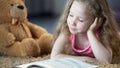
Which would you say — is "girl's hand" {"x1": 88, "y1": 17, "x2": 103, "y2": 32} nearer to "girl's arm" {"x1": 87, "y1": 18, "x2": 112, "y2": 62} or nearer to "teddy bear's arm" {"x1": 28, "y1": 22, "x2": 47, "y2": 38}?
"girl's arm" {"x1": 87, "y1": 18, "x2": 112, "y2": 62}

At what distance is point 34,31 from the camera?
1353mm

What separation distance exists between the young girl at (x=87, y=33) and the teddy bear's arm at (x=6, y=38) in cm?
20

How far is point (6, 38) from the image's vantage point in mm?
1204

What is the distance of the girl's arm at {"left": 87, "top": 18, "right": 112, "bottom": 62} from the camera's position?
1006mm

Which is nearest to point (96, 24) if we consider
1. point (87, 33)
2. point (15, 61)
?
point (87, 33)

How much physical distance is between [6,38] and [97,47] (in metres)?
0.41

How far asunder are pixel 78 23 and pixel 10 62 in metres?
0.29

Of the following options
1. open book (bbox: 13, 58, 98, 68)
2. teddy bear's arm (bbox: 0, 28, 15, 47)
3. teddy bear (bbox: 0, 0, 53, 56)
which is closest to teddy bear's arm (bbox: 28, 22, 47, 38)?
teddy bear (bbox: 0, 0, 53, 56)

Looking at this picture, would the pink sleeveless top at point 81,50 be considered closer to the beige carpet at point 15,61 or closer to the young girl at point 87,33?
the young girl at point 87,33

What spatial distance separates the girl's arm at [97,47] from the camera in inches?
39.6

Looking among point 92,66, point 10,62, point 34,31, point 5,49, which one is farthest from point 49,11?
point 92,66

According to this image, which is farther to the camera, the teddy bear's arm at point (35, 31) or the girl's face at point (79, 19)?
the teddy bear's arm at point (35, 31)

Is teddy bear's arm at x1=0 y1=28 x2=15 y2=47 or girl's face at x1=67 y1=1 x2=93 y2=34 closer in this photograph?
girl's face at x1=67 y1=1 x2=93 y2=34

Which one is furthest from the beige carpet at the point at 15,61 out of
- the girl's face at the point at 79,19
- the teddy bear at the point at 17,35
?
the girl's face at the point at 79,19
